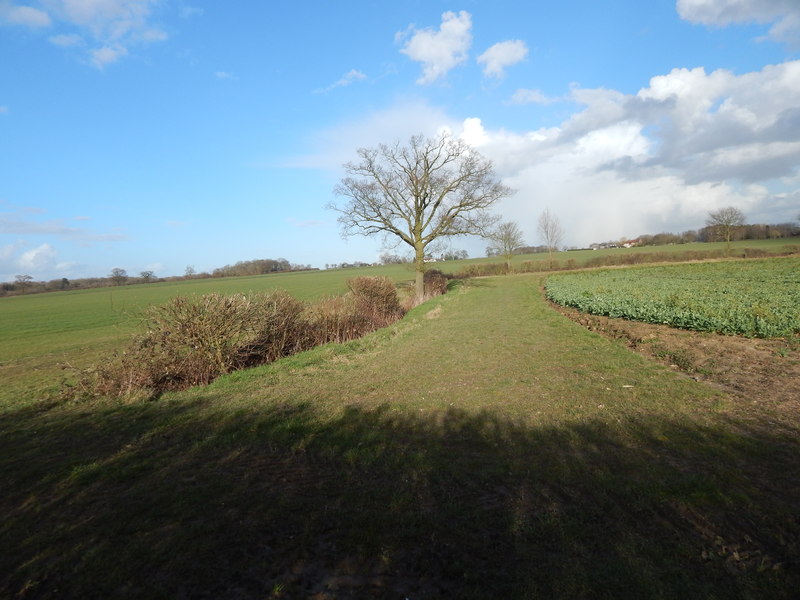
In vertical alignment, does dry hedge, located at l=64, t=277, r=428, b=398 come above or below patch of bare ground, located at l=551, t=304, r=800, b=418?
above

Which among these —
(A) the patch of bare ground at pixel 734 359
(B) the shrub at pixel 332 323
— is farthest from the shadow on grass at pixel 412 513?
(B) the shrub at pixel 332 323

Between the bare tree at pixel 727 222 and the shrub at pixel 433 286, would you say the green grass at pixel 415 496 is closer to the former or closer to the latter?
the shrub at pixel 433 286

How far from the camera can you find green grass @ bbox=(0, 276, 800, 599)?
280 cm

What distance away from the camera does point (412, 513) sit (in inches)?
140

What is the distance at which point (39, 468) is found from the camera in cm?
487

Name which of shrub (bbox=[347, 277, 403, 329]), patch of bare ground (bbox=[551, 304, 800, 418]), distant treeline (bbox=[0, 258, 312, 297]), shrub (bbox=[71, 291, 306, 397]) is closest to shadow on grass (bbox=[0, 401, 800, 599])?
patch of bare ground (bbox=[551, 304, 800, 418])

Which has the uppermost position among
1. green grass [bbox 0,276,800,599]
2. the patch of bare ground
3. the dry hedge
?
the dry hedge

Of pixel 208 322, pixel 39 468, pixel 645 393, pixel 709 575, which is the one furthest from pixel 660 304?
pixel 39 468

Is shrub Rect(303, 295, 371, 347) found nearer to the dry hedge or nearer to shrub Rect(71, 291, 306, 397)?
the dry hedge

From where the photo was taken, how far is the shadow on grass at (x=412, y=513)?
109 inches

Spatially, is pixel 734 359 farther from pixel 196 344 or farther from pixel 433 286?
pixel 433 286

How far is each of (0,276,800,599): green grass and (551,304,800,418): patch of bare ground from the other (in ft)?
1.96

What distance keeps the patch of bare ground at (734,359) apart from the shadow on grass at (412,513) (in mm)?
1641

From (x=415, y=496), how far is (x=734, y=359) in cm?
777
